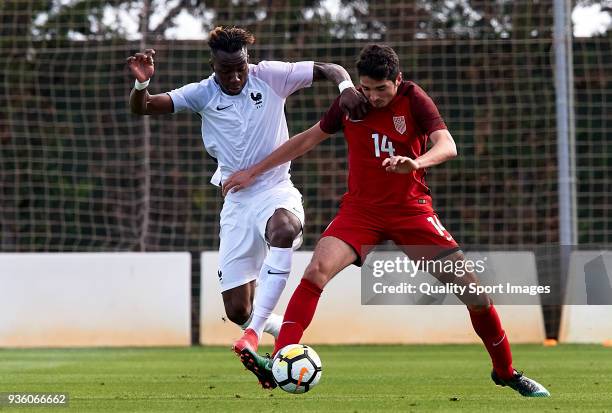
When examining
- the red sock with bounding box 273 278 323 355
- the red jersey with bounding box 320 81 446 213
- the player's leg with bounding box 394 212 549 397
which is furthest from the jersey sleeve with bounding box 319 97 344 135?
the red sock with bounding box 273 278 323 355

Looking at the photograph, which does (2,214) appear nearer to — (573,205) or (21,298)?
(21,298)

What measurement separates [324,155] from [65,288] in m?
3.63

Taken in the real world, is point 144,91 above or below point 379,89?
above

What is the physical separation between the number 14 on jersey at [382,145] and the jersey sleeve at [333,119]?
28 centimetres

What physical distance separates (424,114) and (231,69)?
1630 millimetres

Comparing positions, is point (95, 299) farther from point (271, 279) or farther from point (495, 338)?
point (495, 338)

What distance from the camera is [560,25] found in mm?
13930

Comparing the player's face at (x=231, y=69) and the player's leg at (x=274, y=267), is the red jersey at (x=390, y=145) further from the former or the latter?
the player's face at (x=231, y=69)

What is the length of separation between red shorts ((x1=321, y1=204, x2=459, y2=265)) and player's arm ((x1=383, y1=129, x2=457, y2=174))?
17.6 inches

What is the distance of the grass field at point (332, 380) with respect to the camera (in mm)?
6777

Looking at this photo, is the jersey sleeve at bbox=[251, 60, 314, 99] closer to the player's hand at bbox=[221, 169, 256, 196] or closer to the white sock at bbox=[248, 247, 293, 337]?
the player's hand at bbox=[221, 169, 256, 196]

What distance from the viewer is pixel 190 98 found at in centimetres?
824

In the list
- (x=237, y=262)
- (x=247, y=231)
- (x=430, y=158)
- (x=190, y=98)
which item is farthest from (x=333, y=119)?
(x=237, y=262)

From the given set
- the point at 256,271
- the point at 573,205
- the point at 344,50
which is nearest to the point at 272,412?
the point at 256,271
